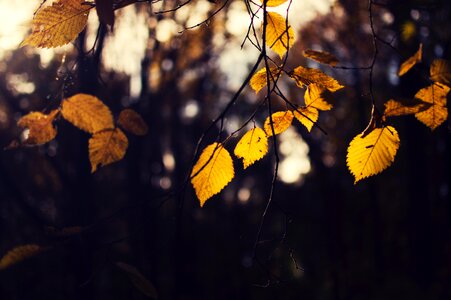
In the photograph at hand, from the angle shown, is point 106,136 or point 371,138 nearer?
point 371,138

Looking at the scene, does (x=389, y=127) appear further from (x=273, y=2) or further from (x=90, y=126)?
(x=90, y=126)

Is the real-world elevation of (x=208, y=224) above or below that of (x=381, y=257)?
below

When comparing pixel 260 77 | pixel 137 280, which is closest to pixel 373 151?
pixel 260 77

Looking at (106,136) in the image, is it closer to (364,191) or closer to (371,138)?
A: (371,138)

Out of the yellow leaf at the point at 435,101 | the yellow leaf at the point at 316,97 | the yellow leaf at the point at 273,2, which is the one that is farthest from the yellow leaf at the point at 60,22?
the yellow leaf at the point at 435,101

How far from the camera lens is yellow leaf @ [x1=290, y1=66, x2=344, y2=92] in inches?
38.1

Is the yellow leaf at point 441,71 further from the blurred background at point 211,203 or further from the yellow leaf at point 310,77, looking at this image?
the blurred background at point 211,203

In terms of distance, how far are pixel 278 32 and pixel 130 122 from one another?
0.42m

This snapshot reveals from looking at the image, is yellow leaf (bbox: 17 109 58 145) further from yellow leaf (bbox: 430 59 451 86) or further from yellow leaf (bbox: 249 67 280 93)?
yellow leaf (bbox: 430 59 451 86)

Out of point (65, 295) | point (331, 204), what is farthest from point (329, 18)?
point (65, 295)

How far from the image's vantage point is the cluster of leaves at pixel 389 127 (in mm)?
893

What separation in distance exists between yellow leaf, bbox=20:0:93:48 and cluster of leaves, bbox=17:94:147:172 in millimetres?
247

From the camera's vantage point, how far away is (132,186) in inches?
337

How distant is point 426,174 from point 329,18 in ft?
17.5
